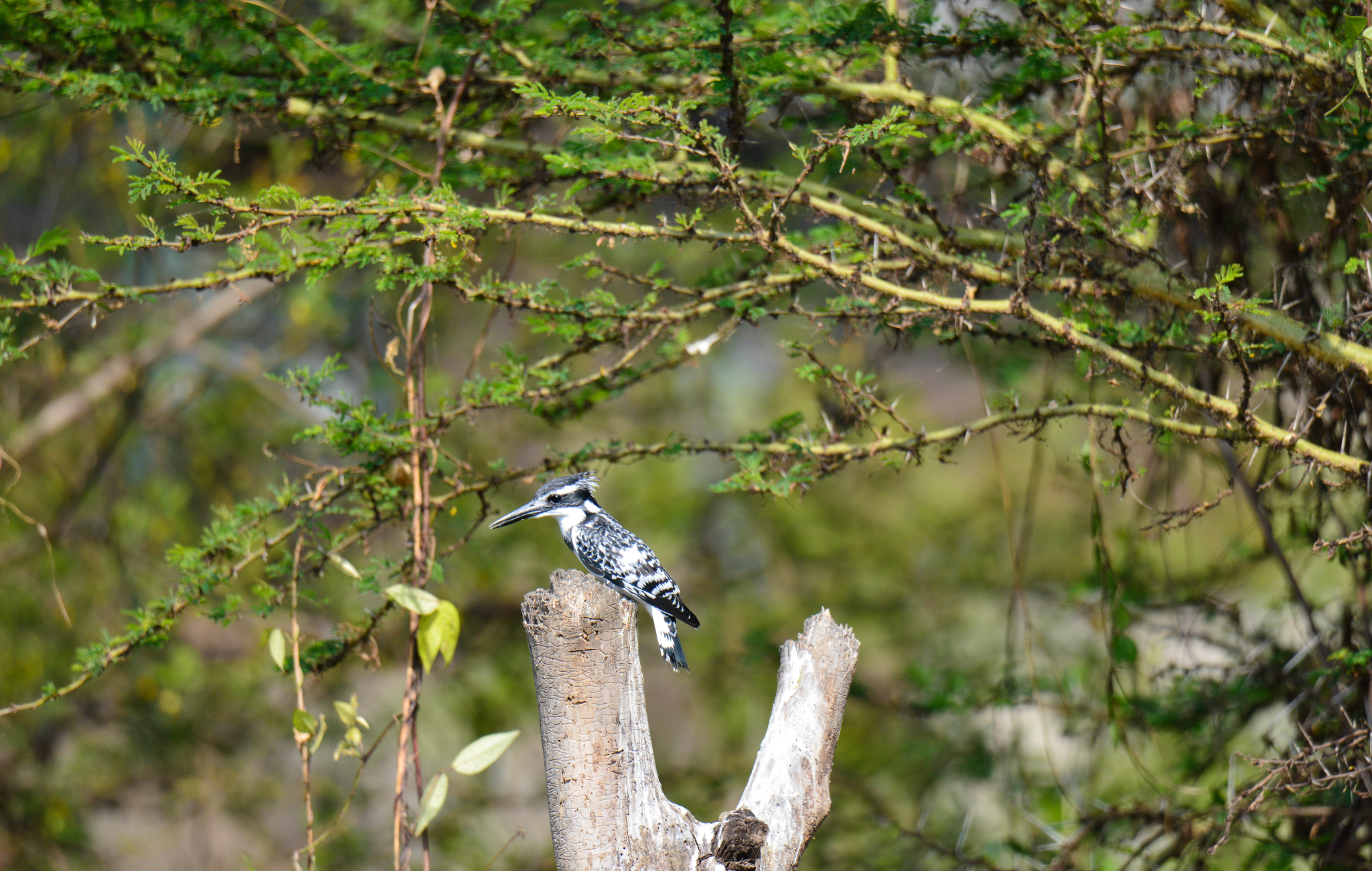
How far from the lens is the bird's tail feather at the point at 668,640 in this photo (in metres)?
2.99

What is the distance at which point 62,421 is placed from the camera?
549 cm

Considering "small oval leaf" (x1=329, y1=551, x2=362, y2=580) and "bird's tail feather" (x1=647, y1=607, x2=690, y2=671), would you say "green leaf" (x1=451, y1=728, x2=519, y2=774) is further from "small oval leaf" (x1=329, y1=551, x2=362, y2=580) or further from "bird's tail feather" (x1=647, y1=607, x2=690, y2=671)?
"bird's tail feather" (x1=647, y1=607, x2=690, y2=671)

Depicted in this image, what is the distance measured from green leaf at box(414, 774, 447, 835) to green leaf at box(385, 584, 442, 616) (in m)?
0.39

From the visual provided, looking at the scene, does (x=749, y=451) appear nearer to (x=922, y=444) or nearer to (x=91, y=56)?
(x=922, y=444)

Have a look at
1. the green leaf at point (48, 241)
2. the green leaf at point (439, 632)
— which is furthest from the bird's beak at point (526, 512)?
the green leaf at point (48, 241)

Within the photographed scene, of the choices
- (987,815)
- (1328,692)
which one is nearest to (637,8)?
(1328,692)

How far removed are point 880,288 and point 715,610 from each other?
520cm

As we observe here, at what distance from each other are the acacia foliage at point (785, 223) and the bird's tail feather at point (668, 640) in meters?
0.66

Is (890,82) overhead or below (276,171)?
overhead

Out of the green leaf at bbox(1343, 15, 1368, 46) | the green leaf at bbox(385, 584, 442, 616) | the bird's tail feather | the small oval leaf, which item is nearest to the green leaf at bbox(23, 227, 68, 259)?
the small oval leaf

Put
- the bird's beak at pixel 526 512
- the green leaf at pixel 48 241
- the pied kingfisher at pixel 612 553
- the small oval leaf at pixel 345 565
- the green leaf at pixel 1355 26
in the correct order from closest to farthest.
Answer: the green leaf at pixel 1355 26 < the green leaf at pixel 48 241 < the small oval leaf at pixel 345 565 < the bird's beak at pixel 526 512 < the pied kingfisher at pixel 612 553

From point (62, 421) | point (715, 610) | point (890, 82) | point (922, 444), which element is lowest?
point (715, 610)

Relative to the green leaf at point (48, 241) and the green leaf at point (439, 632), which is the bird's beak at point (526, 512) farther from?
the green leaf at point (48, 241)

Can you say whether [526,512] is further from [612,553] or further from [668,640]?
[668,640]
